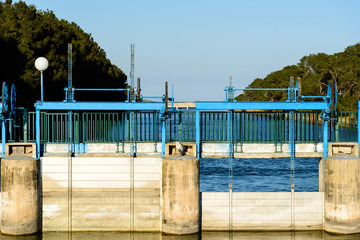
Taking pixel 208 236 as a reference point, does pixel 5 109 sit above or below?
above

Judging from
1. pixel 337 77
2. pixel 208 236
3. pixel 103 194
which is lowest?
pixel 208 236

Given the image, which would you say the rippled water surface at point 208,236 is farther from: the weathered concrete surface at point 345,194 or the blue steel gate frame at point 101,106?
the blue steel gate frame at point 101,106

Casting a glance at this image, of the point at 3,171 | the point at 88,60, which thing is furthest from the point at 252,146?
the point at 88,60

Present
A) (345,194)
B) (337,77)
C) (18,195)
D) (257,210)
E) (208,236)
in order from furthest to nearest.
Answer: (337,77)
(257,210)
(208,236)
(345,194)
(18,195)

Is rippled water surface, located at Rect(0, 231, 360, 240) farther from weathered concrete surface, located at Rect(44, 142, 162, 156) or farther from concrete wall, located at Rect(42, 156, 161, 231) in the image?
weathered concrete surface, located at Rect(44, 142, 162, 156)

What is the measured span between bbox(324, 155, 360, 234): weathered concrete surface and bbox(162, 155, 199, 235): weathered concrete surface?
6.19 m

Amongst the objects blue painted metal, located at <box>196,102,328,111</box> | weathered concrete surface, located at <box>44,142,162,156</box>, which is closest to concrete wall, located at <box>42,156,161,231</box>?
weathered concrete surface, located at <box>44,142,162,156</box>

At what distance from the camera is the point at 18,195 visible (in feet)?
96.4

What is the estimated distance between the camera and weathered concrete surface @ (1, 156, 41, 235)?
2936 cm

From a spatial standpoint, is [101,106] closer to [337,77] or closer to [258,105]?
[258,105]

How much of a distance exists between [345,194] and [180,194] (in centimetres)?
735

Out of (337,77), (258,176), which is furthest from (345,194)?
(337,77)

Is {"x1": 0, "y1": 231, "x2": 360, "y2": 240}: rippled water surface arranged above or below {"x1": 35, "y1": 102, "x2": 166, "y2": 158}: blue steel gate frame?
below

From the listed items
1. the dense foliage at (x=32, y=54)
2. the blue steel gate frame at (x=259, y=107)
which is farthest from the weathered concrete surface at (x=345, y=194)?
the dense foliage at (x=32, y=54)
